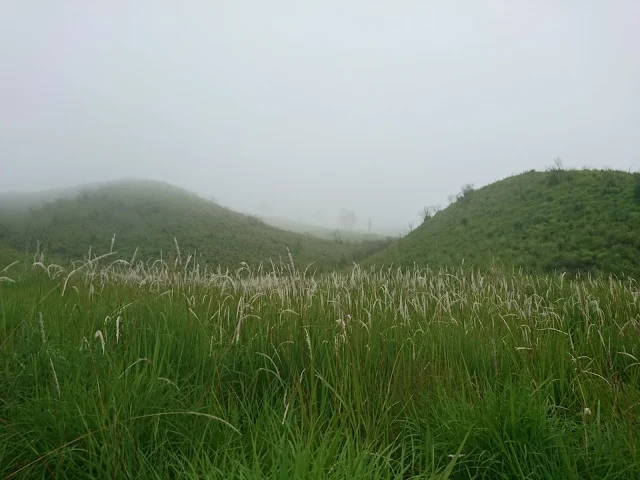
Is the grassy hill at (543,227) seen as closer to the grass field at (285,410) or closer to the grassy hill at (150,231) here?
the grassy hill at (150,231)

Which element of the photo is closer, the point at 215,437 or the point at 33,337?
the point at 215,437

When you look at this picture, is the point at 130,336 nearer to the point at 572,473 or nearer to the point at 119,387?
the point at 119,387

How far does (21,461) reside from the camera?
161 centimetres

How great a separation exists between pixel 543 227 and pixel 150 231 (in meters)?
54.3

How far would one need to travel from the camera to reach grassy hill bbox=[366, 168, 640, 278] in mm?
22297

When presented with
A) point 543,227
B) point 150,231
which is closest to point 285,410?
point 543,227

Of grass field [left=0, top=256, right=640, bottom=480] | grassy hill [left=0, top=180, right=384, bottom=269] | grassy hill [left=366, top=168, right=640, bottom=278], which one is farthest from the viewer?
grassy hill [left=0, top=180, right=384, bottom=269]

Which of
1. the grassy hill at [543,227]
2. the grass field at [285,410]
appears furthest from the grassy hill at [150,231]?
the grass field at [285,410]

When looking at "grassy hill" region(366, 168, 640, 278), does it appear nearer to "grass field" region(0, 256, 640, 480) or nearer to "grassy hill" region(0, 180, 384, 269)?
"grassy hill" region(0, 180, 384, 269)

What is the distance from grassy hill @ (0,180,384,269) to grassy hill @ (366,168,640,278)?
13546 millimetres

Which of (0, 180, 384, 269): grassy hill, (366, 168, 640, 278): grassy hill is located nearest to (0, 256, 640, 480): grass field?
(366, 168, 640, 278): grassy hill

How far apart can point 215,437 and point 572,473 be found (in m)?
1.74

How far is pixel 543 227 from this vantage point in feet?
92.7

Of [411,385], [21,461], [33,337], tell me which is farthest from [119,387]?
[411,385]
